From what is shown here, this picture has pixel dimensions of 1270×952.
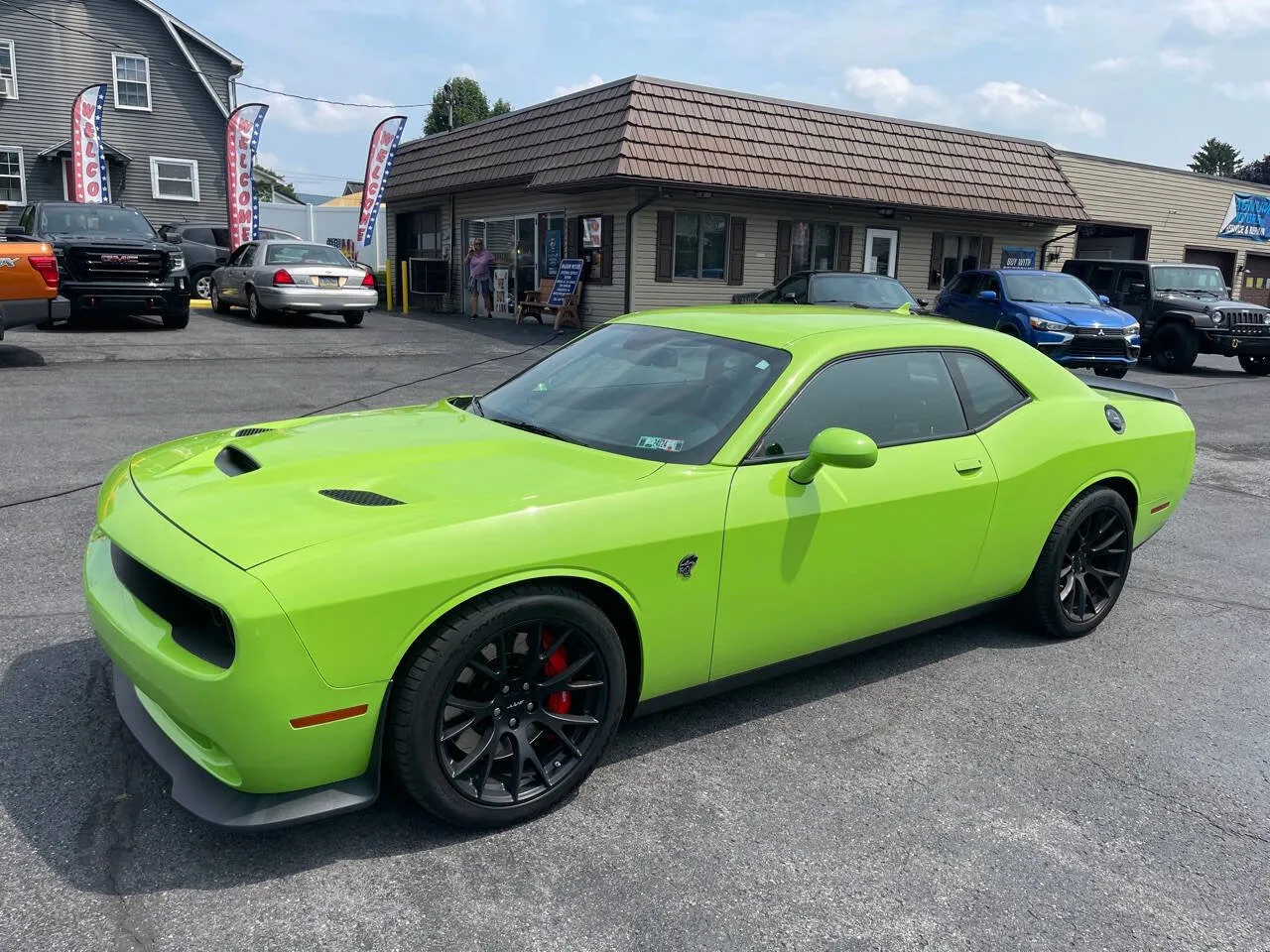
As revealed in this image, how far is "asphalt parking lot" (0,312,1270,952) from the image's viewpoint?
2412 millimetres

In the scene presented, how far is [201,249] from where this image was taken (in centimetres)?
2188

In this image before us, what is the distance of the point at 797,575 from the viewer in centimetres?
326

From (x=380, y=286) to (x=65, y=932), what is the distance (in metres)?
25.0

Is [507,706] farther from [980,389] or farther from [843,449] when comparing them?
[980,389]

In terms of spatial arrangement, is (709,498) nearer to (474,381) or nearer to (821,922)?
(821,922)

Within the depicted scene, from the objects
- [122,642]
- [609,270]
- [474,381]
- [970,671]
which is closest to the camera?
[122,642]

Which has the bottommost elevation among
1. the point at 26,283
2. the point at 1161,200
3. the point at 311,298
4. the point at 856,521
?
the point at 856,521

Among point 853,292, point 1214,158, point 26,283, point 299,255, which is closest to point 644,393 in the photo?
point 26,283

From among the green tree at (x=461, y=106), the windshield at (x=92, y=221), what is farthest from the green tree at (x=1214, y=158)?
the windshield at (x=92, y=221)

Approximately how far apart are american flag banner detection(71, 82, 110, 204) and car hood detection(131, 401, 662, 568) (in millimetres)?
21757

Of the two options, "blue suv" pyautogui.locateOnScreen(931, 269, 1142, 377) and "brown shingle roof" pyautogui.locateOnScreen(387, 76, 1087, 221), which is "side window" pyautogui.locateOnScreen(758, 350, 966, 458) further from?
"brown shingle roof" pyautogui.locateOnScreen(387, 76, 1087, 221)

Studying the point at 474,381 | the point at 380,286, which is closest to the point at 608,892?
the point at 474,381

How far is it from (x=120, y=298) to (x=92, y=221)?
4.84 ft

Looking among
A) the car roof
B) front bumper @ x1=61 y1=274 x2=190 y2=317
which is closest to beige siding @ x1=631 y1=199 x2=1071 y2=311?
front bumper @ x1=61 y1=274 x2=190 y2=317
